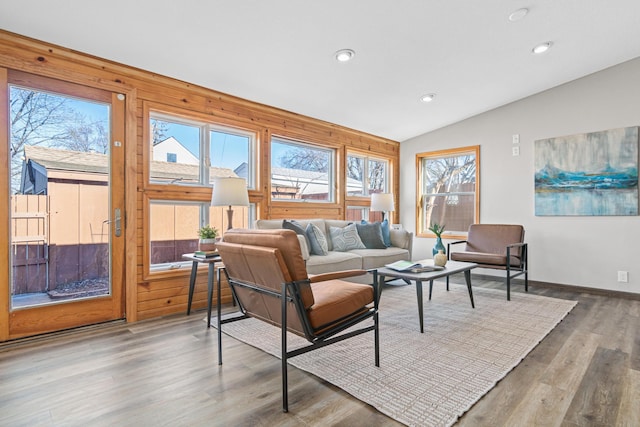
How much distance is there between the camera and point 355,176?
224 inches

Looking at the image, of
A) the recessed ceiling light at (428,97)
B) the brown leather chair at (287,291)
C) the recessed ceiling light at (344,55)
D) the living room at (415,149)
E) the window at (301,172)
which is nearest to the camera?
the brown leather chair at (287,291)

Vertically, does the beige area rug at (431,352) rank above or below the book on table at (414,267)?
below

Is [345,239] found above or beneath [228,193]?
beneath

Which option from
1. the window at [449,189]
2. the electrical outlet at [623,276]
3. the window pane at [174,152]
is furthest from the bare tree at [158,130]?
the electrical outlet at [623,276]

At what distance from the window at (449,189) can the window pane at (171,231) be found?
12.7ft

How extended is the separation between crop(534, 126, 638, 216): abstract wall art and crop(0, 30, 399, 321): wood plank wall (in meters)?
3.51

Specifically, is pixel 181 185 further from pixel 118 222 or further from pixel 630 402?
pixel 630 402

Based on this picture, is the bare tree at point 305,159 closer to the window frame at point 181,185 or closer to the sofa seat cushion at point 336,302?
the window frame at point 181,185

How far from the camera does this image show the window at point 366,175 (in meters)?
5.60

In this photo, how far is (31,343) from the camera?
258 cm

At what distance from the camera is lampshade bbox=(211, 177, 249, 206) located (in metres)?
3.25

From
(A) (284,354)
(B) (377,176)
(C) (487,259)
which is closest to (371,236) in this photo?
(C) (487,259)

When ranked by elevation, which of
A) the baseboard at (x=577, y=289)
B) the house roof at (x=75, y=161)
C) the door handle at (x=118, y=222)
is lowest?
the baseboard at (x=577, y=289)

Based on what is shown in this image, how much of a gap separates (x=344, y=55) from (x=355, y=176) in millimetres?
2620
